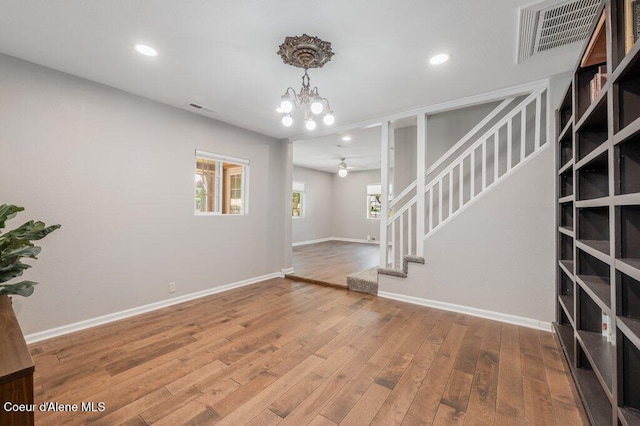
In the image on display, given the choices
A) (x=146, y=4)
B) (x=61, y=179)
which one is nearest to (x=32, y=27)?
(x=146, y=4)

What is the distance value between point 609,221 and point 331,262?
494cm

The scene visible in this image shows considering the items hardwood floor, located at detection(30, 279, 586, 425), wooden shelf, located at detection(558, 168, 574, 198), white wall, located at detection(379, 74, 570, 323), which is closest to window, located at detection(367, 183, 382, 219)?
white wall, located at detection(379, 74, 570, 323)

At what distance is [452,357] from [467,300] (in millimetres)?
1126

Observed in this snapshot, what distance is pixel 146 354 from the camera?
7.52ft

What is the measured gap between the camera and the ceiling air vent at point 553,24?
1.74 metres

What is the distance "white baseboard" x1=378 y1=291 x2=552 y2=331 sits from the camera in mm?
2804

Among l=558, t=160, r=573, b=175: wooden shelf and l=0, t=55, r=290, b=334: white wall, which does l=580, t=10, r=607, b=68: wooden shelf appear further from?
l=0, t=55, r=290, b=334: white wall

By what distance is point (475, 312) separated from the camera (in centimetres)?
313

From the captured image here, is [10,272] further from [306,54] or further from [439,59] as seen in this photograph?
[439,59]

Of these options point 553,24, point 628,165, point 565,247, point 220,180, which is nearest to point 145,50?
point 220,180

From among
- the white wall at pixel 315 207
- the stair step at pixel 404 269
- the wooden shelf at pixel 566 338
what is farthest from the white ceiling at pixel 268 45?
the white wall at pixel 315 207

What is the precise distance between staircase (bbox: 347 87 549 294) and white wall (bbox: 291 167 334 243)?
502 centimetres

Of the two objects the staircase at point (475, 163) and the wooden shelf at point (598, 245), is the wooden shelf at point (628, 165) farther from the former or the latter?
the staircase at point (475, 163)

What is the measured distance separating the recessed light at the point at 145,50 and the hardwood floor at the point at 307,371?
258cm
